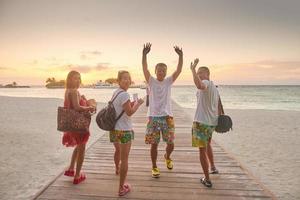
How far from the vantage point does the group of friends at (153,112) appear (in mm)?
4168

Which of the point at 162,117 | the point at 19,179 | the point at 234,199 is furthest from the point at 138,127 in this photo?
the point at 234,199

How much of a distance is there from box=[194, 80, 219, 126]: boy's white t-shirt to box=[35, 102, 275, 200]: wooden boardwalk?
1.04 meters

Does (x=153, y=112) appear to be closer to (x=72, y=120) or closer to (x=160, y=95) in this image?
(x=160, y=95)

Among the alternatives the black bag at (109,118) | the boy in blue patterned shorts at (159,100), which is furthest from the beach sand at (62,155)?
the boy in blue patterned shorts at (159,100)

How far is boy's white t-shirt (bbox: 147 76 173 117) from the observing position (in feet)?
16.0

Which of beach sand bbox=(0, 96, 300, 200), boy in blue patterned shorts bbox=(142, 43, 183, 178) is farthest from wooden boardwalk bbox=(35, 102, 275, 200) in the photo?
beach sand bbox=(0, 96, 300, 200)

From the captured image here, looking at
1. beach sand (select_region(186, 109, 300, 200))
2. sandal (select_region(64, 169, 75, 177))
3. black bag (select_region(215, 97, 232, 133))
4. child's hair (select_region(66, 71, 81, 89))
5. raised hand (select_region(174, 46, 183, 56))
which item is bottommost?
beach sand (select_region(186, 109, 300, 200))

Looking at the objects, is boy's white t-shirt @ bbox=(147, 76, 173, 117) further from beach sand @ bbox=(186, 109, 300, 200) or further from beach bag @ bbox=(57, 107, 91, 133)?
beach sand @ bbox=(186, 109, 300, 200)

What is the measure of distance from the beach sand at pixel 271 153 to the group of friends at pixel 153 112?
2.16m

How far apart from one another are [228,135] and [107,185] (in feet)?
28.9

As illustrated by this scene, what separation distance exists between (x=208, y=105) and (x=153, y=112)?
2.93ft

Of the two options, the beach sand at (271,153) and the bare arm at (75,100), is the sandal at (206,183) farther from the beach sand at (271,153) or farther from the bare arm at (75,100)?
the bare arm at (75,100)

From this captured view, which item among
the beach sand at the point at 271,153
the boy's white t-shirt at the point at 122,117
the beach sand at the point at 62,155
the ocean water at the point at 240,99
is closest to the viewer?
the boy's white t-shirt at the point at 122,117

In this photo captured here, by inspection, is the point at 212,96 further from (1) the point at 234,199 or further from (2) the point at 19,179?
(2) the point at 19,179
